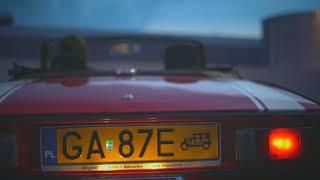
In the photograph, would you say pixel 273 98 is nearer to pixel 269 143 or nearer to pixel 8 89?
pixel 269 143

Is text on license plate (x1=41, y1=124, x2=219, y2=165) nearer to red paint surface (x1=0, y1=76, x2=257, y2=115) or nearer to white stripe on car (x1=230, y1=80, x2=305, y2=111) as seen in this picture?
red paint surface (x1=0, y1=76, x2=257, y2=115)

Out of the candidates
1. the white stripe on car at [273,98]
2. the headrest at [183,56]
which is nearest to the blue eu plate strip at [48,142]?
the white stripe on car at [273,98]

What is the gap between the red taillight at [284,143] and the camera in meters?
2.60

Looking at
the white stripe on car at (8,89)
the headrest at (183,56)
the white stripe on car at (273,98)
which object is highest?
the headrest at (183,56)

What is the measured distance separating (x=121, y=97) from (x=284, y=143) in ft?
2.62

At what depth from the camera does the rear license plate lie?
8.19 feet

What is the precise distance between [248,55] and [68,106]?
86.4 feet

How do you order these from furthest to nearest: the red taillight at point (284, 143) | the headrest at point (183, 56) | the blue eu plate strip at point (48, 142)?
the headrest at point (183, 56), the red taillight at point (284, 143), the blue eu plate strip at point (48, 142)

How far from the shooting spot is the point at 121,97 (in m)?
2.75

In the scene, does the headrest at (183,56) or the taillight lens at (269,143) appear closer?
the taillight lens at (269,143)

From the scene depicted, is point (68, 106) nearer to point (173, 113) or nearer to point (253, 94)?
point (173, 113)

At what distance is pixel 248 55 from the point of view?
28438 mm

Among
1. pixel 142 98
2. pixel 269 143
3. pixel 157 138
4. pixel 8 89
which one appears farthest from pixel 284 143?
pixel 8 89

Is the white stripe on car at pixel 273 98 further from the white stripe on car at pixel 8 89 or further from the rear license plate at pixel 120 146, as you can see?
the white stripe on car at pixel 8 89
